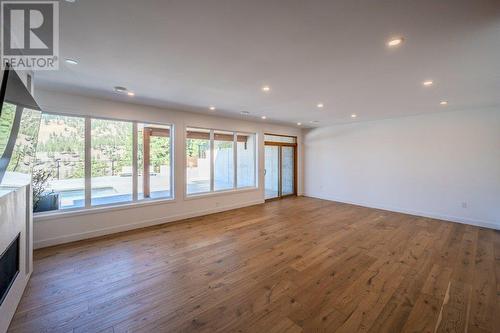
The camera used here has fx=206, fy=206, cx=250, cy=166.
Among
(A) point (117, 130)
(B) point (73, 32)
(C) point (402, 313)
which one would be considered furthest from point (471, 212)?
(A) point (117, 130)

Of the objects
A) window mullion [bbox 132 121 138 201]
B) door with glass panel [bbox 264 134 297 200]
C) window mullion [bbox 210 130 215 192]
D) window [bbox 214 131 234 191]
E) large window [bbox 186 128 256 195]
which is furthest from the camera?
door with glass panel [bbox 264 134 297 200]

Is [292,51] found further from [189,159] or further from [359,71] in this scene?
[189,159]

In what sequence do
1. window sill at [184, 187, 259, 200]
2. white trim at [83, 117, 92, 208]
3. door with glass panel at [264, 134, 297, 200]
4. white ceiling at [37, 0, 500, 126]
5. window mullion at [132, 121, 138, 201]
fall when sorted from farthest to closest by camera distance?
door with glass panel at [264, 134, 297, 200], window sill at [184, 187, 259, 200], window mullion at [132, 121, 138, 201], white trim at [83, 117, 92, 208], white ceiling at [37, 0, 500, 126]

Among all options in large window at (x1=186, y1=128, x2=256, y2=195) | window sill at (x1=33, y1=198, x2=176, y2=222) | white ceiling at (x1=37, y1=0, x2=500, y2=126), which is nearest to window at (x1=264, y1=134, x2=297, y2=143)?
large window at (x1=186, y1=128, x2=256, y2=195)

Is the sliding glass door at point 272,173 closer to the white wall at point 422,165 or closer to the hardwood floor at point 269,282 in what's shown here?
the white wall at point 422,165

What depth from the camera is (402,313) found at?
202 cm

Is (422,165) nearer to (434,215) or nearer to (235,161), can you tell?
(434,215)

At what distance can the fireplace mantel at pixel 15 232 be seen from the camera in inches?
67.9

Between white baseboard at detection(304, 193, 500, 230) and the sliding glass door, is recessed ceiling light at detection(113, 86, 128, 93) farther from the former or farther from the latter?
white baseboard at detection(304, 193, 500, 230)

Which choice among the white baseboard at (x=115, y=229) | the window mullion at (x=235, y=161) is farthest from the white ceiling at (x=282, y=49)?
the white baseboard at (x=115, y=229)

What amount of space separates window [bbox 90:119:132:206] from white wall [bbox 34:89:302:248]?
0.23m

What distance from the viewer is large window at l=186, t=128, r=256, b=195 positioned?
540 cm

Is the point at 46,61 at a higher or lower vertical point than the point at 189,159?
higher

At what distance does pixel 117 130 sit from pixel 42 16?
285cm
